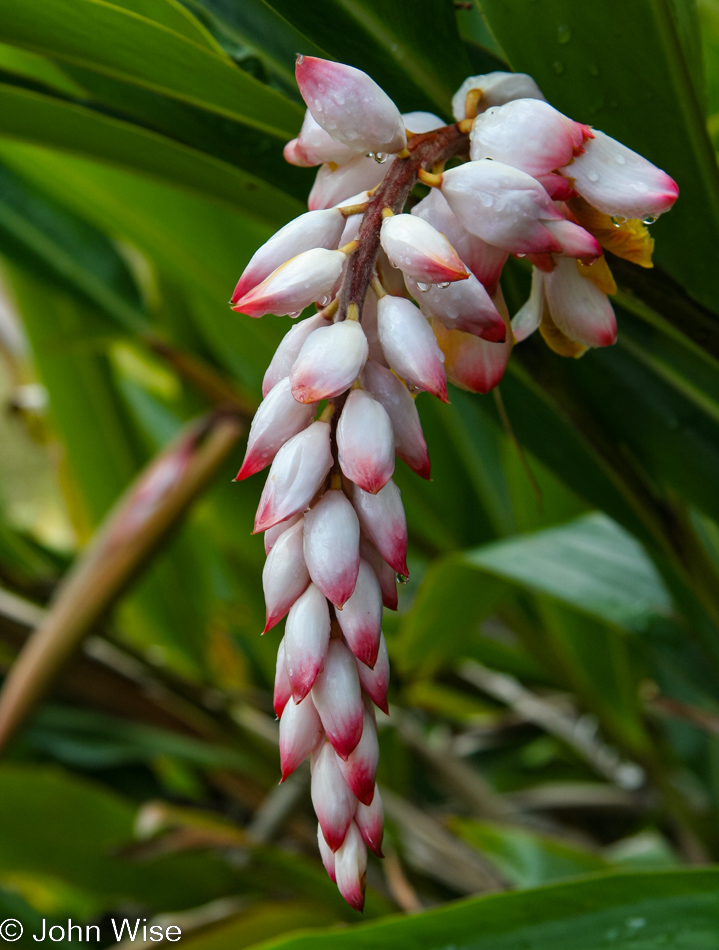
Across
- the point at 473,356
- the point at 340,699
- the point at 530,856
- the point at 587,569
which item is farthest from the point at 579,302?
the point at 530,856

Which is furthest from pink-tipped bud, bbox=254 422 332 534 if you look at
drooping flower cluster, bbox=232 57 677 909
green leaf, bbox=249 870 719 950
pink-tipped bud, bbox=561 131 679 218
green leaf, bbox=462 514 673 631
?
green leaf, bbox=462 514 673 631

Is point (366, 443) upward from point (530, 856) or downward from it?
upward

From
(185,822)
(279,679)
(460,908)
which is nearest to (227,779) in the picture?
(185,822)

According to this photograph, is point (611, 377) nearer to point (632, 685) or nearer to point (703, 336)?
point (703, 336)

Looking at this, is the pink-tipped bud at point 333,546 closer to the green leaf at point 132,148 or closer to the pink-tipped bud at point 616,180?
the pink-tipped bud at point 616,180

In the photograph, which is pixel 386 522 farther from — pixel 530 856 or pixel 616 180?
pixel 530 856
